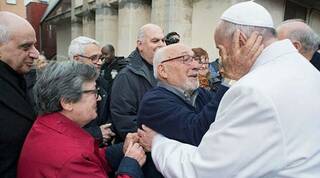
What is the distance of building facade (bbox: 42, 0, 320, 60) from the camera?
28.4 ft

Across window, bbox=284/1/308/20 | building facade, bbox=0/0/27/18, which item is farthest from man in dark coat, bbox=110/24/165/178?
building facade, bbox=0/0/27/18

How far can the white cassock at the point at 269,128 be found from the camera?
143cm

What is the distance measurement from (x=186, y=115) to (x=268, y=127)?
26.5 inches

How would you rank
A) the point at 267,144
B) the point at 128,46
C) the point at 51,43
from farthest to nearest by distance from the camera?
the point at 51,43
the point at 128,46
the point at 267,144

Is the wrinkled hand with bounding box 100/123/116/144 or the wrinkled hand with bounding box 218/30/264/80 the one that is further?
the wrinkled hand with bounding box 100/123/116/144

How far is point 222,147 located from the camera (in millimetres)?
1512

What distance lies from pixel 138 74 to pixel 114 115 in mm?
449

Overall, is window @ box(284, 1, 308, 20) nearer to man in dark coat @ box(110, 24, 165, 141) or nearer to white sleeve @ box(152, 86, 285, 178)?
man in dark coat @ box(110, 24, 165, 141)

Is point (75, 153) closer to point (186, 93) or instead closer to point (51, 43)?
point (186, 93)

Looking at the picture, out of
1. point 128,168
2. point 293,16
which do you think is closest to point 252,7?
point 128,168

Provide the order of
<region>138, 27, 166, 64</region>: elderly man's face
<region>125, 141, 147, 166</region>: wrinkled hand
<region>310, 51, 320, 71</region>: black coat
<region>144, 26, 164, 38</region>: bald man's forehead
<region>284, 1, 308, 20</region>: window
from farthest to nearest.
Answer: <region>284, 1, 308, 20</region>: window, <region>144, 26, 164, 38</region>: bald man's forehead, <region>138, 27, 166, 64</region>: elderly man's face, <region>310, 51, 320, 71</region>: black coat, <region>125, 141, 147, 166</region>: wrinkled hand

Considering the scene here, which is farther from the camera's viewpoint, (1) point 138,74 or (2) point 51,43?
(2) point 51,43

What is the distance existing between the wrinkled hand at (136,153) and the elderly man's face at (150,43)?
1.40 metres

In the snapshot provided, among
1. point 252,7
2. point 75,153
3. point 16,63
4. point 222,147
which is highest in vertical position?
point 252,7
